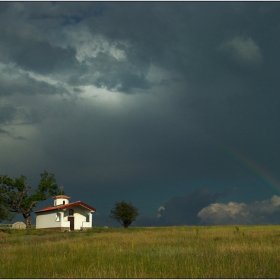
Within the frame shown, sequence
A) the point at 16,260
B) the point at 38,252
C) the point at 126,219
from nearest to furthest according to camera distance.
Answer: the point at 16,260 < the point at 38,252 < the point at 126,219

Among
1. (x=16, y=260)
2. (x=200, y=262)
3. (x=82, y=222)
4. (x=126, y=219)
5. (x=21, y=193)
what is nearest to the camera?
(x=200, y=262)

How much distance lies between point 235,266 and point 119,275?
3847 mm

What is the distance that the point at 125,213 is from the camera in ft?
230

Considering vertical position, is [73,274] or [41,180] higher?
[41,180]

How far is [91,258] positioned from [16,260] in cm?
296

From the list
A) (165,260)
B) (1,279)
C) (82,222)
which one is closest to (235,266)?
(165,260)

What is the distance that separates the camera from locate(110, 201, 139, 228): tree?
230 feet

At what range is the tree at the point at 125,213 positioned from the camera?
7025cm

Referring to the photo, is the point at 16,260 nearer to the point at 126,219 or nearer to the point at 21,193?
the point at 126,219

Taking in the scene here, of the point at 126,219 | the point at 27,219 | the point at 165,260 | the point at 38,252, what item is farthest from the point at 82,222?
the point at 165,260

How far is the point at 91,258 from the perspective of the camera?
15203 millimetres

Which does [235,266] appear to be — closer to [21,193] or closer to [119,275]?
[119,275]

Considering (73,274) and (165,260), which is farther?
(165,260)

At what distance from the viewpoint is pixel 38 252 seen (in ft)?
59.3
